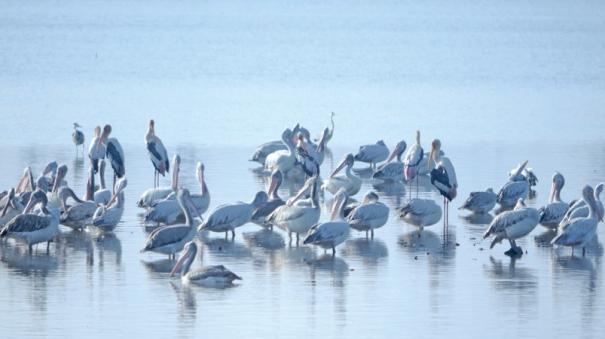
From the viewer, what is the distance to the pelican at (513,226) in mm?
16078

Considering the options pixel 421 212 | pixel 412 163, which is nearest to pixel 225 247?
pixel 421 212

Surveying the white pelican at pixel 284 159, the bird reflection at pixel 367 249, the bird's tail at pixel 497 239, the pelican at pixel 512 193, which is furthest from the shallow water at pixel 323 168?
the pelican at pixel 512 193

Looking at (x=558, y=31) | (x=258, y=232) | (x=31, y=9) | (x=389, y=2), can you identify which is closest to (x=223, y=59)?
(x=558, y=31)

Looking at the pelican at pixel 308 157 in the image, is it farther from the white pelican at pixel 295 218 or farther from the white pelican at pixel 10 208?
the white pelican at pixel 10 208

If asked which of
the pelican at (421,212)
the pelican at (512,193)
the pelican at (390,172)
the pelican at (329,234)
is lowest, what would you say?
the pelican at (329,234)

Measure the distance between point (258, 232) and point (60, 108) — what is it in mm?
17908

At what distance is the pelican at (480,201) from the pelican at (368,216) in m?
1.94

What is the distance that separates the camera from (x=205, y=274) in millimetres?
14258

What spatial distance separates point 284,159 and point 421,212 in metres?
5.25

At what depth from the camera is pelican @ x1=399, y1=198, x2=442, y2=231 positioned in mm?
17359

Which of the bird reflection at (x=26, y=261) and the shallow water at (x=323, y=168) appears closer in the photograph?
the shallow water at (x=323, y=168)

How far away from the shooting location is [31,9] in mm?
122062

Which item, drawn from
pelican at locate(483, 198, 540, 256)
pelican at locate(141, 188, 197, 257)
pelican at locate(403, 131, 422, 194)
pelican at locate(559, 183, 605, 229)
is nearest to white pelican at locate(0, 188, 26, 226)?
pelican at locate(141, 188, 197, 257)

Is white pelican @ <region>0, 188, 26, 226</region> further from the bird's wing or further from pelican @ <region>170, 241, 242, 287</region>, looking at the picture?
pelican @ <region>170, 241, 242, 287</region>
